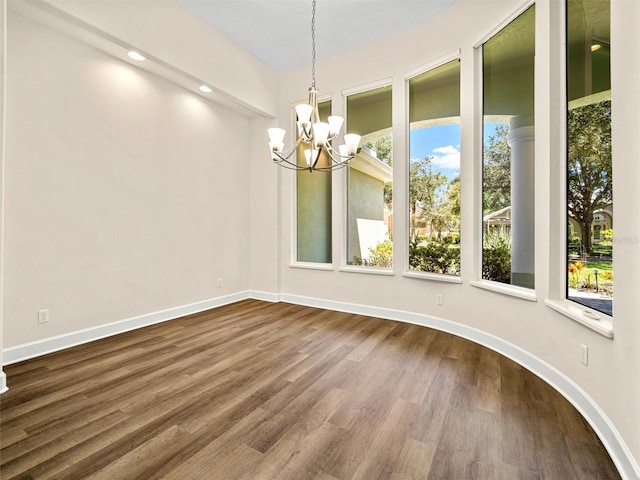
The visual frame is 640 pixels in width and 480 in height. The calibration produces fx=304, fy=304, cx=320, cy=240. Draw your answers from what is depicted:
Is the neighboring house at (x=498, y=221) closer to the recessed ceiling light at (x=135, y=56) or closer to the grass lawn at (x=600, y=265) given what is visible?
the grass lawn at (x=600, y=265)

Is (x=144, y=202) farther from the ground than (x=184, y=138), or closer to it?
closer to it

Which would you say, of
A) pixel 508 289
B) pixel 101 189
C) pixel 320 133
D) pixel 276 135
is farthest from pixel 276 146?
pixel 508 289

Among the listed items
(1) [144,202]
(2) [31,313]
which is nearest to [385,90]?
(1) [144,202]

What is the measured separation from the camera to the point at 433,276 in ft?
12.1

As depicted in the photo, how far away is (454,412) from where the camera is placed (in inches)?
79.1

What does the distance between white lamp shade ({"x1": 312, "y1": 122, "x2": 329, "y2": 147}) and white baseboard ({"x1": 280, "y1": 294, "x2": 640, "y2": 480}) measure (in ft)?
8.02

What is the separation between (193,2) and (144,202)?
2355 millimetres

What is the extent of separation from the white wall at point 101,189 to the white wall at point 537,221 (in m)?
1.34

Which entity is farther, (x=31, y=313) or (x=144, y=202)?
(x=144, y=202)

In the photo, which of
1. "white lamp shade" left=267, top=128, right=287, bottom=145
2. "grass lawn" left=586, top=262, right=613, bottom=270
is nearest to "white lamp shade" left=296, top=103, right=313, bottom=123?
"white lamp shade" left=267, top=128, right=287, bottom=145

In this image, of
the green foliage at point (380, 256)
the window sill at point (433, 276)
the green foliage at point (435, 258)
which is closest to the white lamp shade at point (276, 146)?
the green foliage at point (380, 256)

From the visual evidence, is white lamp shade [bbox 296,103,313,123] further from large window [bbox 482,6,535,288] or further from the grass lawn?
the grass lawn

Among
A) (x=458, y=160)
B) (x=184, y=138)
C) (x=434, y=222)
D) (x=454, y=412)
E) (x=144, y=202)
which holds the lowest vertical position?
(x=454, y=412)

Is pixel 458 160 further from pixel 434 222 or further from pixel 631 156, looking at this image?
pixel 631 156
